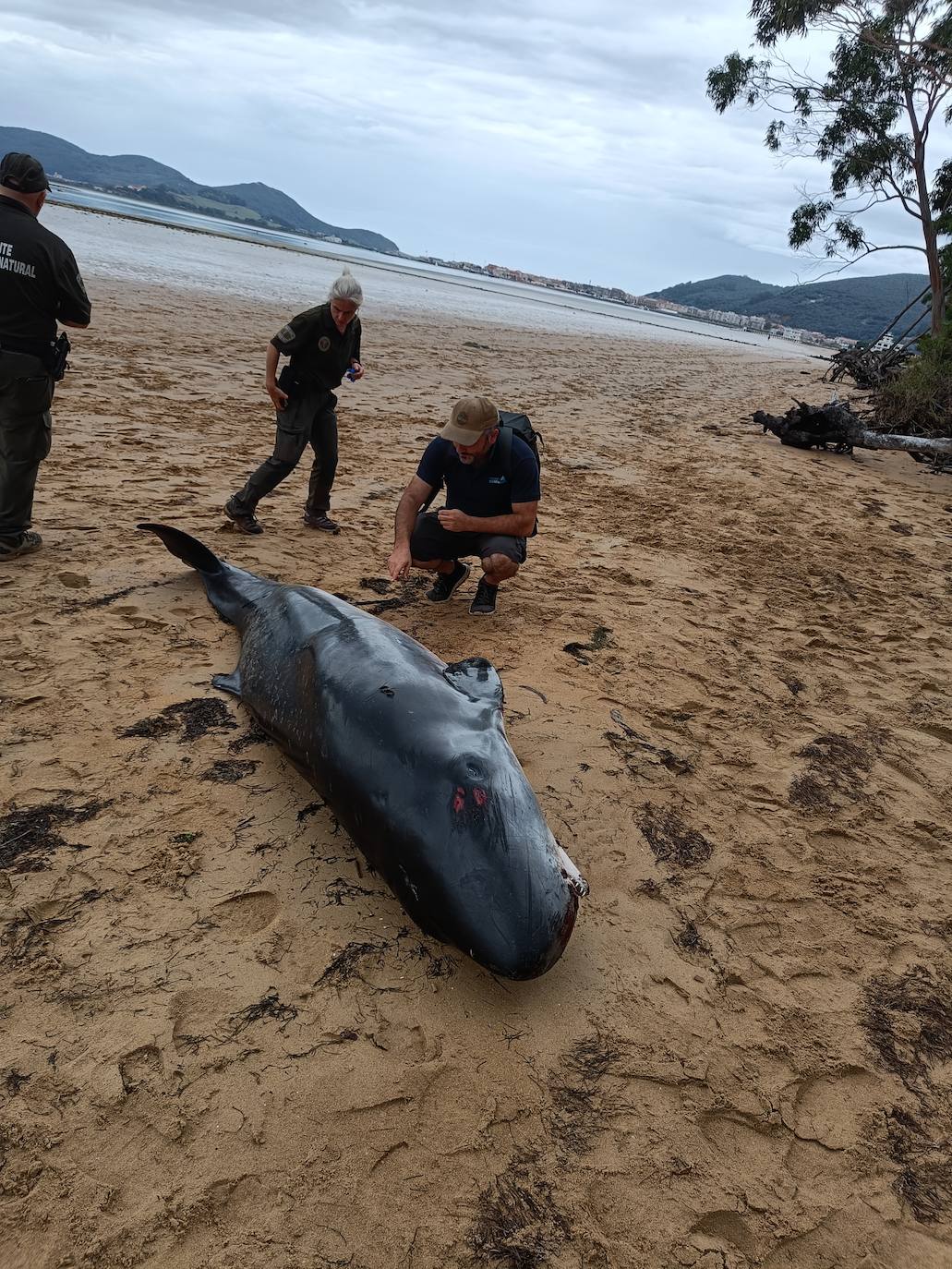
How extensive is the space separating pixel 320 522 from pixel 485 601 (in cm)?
195

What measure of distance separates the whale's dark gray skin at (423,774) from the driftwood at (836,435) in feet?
33.4

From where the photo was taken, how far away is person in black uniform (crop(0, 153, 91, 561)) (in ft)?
15.0

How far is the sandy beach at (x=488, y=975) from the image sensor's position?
2.04m

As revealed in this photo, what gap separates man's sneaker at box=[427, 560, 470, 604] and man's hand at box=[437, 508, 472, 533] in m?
0.72

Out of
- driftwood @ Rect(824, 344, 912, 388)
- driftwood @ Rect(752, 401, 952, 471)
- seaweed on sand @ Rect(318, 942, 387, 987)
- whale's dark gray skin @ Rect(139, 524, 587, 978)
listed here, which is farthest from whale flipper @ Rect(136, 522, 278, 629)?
driftwood @ Rect(824, 344, 912, 388)

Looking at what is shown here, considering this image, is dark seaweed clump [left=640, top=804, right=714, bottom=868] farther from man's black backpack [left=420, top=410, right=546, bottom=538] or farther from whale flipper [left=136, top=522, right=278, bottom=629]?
whale flipper [left=136, top=522, right=278, bottom=629]

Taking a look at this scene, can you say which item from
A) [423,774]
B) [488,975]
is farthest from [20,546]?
[488,975]

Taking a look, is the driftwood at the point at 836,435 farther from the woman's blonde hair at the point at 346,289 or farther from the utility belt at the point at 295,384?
the utility belt at the point at 295,384

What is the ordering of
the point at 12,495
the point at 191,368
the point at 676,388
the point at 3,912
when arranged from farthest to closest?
the point at 676,388, the point at 191,368, the point at 12,495, the point at 3,912

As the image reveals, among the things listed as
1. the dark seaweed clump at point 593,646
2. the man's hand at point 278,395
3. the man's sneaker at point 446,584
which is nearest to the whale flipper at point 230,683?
the man's sneaker at point 446,584

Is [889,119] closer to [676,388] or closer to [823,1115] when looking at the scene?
[676,388]

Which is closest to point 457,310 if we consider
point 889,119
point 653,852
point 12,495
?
point 889,119

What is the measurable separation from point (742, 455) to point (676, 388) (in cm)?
865

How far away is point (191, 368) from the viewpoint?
11656 mm
